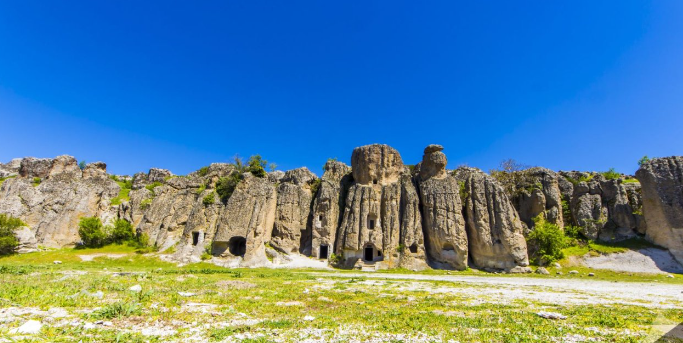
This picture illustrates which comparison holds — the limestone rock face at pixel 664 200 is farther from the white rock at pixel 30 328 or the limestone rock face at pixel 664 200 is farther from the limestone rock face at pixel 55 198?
the limestone rock face at pixel 55 198

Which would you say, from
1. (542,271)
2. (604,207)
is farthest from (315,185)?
(604,207)

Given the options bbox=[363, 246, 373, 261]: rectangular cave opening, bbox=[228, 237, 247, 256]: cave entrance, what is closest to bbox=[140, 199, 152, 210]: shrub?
bbox=[228, 237, 247, 256]: cave entrance

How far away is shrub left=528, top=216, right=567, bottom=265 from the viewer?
36031 mm

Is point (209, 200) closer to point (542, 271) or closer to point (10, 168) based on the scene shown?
point (542, 271)

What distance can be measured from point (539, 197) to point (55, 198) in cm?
6819

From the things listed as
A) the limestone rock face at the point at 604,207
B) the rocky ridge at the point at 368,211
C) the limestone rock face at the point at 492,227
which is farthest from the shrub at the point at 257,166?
the limestone rock face at the point at 604,207

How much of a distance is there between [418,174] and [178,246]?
110 feet

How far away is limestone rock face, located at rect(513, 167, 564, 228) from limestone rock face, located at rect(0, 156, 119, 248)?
59801 mm

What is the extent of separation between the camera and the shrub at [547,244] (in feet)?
118

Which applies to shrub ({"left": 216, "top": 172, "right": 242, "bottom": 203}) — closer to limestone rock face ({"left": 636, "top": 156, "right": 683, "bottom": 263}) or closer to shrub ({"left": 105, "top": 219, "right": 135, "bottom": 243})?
shrub ({"left": 105, "top": 219, "right": 135, "bottom": 243})

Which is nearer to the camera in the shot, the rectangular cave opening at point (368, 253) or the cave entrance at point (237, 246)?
the cave entrance at point (237, 246)

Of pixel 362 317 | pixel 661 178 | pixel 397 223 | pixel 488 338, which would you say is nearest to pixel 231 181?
pixel 397 223

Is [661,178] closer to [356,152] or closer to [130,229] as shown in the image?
[356,152]

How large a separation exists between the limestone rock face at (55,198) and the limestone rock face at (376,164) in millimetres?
37563
